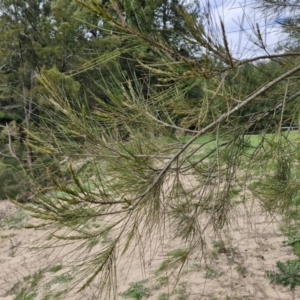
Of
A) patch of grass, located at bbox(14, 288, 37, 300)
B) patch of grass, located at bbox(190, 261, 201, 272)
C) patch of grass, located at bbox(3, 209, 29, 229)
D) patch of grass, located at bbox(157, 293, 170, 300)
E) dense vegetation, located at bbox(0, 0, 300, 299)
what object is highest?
dense vegetation, located at bbox(0, 0, 300, 299)

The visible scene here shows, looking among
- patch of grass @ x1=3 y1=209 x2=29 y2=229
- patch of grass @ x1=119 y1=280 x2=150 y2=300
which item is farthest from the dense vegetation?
patch of grass @ x1=3 y1=209 x2=29 y2=229

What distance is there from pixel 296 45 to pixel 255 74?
0.50 meters

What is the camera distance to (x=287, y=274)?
10.7 ft

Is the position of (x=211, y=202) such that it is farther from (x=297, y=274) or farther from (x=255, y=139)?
(x=297, y=274)

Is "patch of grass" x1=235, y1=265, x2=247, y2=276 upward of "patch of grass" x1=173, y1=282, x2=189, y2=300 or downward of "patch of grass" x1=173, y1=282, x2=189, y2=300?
upward

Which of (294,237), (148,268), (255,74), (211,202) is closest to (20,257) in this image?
(148,268)

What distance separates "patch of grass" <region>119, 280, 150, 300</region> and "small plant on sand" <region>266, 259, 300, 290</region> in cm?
109

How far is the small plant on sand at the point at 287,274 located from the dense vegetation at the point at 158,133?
3.75ft

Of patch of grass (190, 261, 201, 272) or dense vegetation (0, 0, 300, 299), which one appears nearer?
dense vegetation (0, 0, 300, 299)

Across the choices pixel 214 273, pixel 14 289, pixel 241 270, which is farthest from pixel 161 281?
pixel 14 289

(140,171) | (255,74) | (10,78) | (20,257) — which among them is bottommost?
(20,257)

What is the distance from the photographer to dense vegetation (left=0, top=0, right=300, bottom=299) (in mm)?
1319

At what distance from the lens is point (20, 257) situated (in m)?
5.76

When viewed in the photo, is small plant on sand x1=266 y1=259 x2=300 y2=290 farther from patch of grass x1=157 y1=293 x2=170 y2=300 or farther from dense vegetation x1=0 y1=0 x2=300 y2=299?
dense vegetation x1=0 y1=0 x2=300 y2=299
